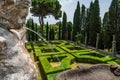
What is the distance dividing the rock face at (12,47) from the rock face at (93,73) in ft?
5.40

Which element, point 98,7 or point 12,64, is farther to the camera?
point 98,7

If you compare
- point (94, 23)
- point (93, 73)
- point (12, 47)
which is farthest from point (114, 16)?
point (12, 47)

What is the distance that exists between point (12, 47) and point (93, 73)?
7.07 ft

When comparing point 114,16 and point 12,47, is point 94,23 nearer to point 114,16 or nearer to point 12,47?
point 114,16

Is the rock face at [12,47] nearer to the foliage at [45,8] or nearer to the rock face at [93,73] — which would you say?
the rock face at [93,73]

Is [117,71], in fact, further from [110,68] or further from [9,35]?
[9,35]

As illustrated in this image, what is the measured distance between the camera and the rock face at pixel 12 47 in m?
1.41

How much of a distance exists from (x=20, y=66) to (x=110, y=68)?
7.60 ft

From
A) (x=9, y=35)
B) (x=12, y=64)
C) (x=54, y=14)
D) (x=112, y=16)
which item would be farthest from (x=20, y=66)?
(x=54, y=14)

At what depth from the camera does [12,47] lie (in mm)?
1481

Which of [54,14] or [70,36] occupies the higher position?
[54,14]

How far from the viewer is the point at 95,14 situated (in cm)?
2620

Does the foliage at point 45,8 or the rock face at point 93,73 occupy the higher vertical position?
the foliage at point 45,8

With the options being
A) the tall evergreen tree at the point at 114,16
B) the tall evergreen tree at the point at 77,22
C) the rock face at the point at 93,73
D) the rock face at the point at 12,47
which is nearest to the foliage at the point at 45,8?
the tall evergreen tree at the point at 77,22
